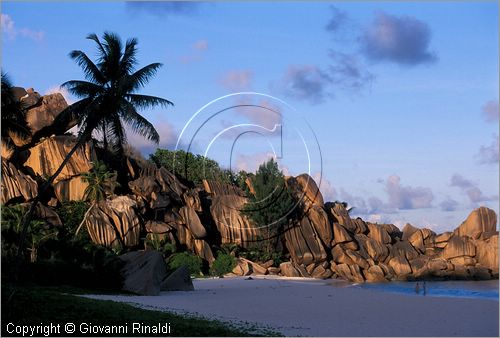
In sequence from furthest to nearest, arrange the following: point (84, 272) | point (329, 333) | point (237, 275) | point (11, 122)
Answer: point (237, 275)
point (11, 122)
point (84, 272)
point (329, 333)

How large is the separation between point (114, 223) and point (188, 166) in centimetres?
2398

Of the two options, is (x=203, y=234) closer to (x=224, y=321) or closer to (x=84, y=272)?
(x=84, y=272)

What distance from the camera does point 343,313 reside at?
65.2 feet

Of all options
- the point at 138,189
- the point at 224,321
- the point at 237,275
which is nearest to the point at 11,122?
the point at 224,321

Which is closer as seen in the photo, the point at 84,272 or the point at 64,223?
the point at 84,272

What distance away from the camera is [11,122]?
2916 cm

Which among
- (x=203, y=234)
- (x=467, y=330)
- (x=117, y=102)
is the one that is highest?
(x=117, y=102)

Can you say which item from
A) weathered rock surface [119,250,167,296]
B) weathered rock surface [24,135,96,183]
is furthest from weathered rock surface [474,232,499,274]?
weathered rock surface [119,250,167,296]

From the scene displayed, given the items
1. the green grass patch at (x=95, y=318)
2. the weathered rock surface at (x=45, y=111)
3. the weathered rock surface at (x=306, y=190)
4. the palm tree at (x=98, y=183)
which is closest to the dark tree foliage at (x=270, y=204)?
the weathered rock surface at (x=306, y=190)

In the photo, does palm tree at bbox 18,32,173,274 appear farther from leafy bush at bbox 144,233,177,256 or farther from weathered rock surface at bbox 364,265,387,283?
weathered rock surface at bbox 364,265,387,283

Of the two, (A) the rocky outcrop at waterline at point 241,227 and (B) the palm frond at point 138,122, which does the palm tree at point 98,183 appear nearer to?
(A) the rocky outcrop at waterline at point 241,227

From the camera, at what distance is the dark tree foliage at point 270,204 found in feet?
203

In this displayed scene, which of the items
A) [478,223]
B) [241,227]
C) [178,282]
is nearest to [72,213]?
[241,227]

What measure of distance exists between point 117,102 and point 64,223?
98.4 feet
